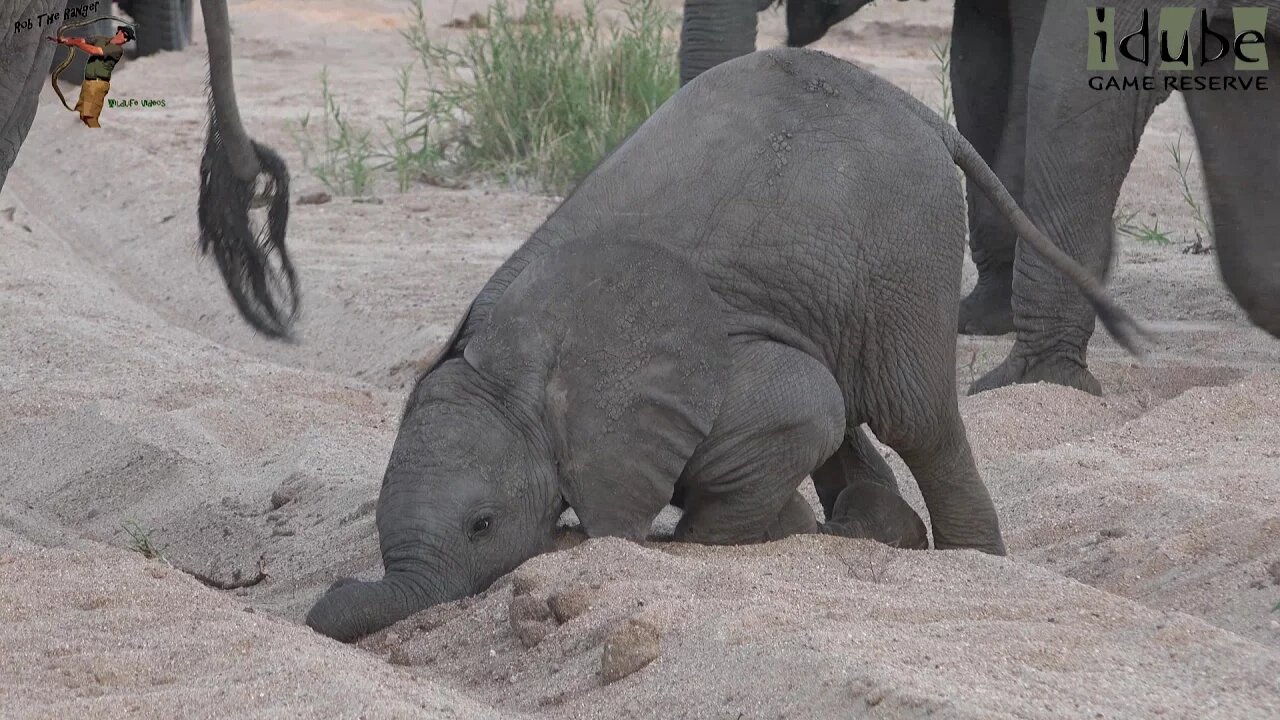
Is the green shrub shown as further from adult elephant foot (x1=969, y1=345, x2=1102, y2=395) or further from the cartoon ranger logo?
the cartoon ranger logo

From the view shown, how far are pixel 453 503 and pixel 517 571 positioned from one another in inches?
7.4

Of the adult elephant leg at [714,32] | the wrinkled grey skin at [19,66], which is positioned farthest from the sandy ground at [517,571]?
the adult elephant leg at [714,32]

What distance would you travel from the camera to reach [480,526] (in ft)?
12.2

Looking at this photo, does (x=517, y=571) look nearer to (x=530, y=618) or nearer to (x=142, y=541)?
(x=530, y=618)

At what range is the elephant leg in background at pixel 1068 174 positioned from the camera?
5.68 metres

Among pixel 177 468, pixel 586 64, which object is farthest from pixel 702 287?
pixel 586 64

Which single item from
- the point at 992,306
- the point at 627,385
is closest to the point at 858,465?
the point at 627,385

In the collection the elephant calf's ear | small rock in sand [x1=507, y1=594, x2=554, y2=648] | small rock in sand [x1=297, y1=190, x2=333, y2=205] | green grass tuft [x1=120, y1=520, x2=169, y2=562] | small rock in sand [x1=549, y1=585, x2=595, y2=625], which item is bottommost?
small rock in sand [x1=297, y1=190, x2=333, y2=205]

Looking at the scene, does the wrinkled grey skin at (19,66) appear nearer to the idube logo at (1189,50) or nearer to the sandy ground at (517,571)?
the sandy ground at (517,571)

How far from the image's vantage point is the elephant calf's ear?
381 centimetres

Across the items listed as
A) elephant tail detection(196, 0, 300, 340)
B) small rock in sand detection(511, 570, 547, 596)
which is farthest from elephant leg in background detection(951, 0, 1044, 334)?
small rock in sand detection(511, 570, 547, 596)

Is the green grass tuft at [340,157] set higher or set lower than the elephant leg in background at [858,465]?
lower

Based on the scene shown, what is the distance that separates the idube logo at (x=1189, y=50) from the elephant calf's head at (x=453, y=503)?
A: 106 inches

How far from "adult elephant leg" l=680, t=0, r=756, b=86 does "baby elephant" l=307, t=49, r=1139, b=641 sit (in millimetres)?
2112
